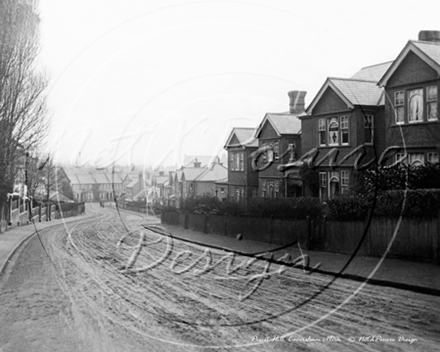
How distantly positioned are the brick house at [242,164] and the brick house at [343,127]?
9601 millimetres

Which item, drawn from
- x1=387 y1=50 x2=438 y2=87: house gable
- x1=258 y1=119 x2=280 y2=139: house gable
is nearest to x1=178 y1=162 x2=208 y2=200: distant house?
x1=258 y1=119 x2=280 y2=139: house gable

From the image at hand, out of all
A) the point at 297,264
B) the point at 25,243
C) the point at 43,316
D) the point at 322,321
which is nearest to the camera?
the point at 322,321

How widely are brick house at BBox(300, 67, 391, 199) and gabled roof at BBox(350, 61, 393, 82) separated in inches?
3.3

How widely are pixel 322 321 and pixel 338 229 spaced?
878cm

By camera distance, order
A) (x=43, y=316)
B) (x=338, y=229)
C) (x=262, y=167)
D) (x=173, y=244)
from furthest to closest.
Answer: (x=262, y=167), (x=173, y=244), (x=338, y=229), (x=43, y=316)

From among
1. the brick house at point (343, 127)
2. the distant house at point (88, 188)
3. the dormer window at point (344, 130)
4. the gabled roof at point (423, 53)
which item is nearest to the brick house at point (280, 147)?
the brick house at point (343, 127)

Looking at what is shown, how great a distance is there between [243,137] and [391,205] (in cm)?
2556

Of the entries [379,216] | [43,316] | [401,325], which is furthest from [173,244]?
[401,325]

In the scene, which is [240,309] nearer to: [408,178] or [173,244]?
[408,178]

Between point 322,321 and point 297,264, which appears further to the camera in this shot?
point 297,264

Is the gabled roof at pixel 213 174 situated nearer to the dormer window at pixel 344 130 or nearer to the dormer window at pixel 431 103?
the dormer window at pixel 344 130

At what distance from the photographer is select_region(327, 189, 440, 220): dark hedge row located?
13.8 m

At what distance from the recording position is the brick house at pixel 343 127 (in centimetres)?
2478

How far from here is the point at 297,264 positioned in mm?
14719
